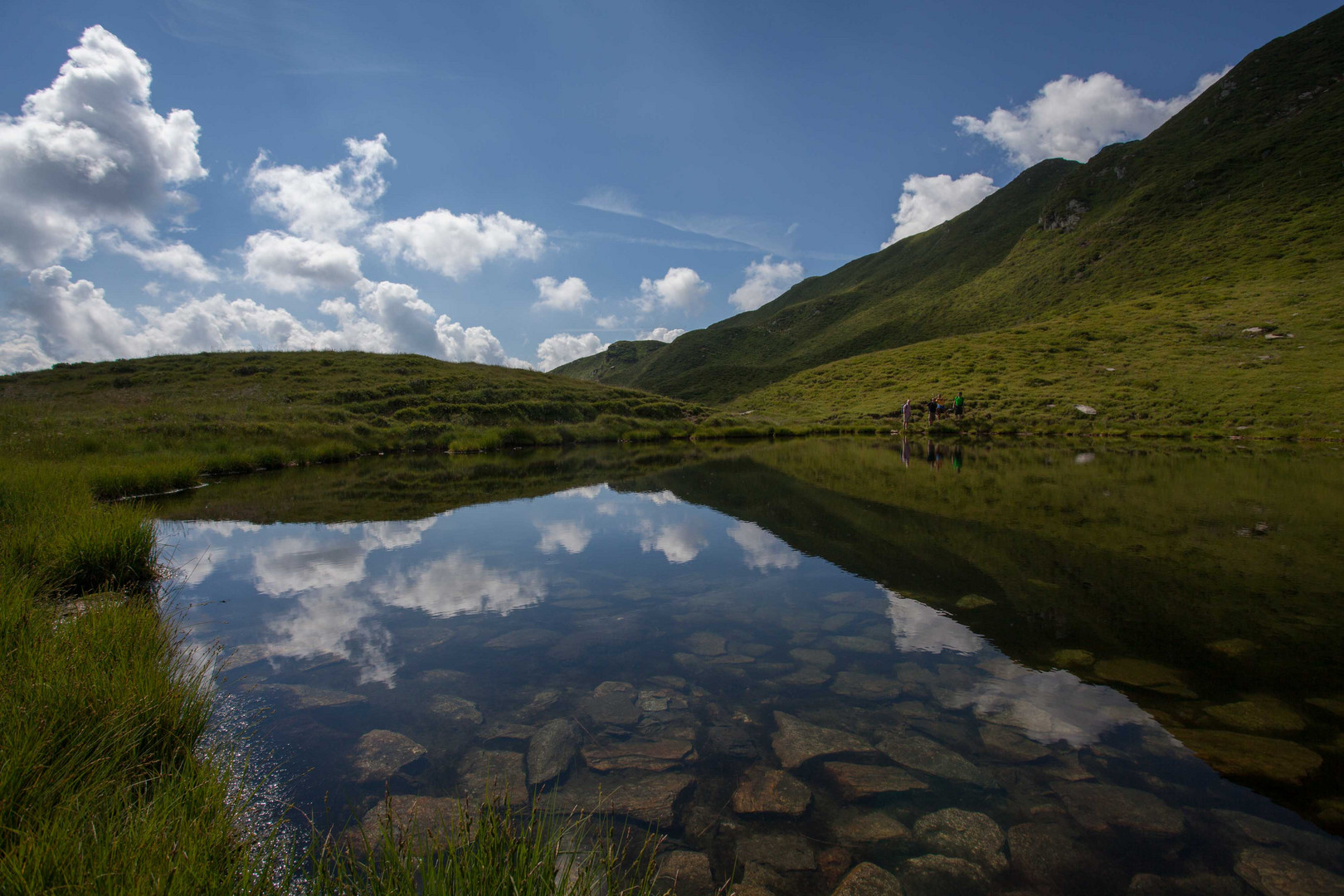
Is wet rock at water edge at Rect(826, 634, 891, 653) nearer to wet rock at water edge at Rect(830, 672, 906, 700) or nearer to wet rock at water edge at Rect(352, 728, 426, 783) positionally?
wet rock at water edge at Rect(830, 672, 906, 700)

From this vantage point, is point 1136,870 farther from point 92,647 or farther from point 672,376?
point 672,376

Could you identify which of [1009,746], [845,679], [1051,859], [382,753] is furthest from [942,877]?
[382,753]

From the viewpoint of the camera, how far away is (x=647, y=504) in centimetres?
1588

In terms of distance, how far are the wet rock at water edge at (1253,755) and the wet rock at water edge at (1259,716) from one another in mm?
160

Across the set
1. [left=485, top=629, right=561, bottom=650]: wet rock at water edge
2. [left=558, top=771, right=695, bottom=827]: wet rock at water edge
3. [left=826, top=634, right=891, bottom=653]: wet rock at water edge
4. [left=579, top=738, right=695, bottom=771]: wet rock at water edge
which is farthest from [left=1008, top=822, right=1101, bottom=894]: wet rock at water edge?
[left=485, top=629, right=561, bottom=650]: wet rock at water edge

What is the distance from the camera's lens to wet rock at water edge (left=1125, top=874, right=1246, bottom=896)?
2.91 metres

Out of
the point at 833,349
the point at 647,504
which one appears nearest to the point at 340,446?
the point at 647,504

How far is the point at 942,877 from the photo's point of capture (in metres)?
3.14

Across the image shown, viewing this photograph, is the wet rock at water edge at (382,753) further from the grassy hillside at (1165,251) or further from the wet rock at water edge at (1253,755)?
the grassy hillside at (1165,251)

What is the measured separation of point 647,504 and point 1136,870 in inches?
519

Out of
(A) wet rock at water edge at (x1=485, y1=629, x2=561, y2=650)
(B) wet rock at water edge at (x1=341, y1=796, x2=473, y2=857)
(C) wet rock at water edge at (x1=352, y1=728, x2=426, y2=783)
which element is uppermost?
(B) wet rock at water edge at (x1=341, y1=796, x2=473, y2=857)

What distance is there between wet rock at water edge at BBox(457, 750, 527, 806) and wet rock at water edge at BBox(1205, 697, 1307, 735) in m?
5.40

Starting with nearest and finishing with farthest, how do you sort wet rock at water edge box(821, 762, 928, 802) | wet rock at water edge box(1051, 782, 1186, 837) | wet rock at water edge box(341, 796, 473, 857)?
1. wet rock at water edge box(341, 796, 473, 857)
2. wet rock at water edge box(1051, 782, 1186, 837)
3. wet rock at water edge box(821, 762, 928, 802)

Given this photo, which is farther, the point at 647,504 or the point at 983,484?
the point at 983,484
